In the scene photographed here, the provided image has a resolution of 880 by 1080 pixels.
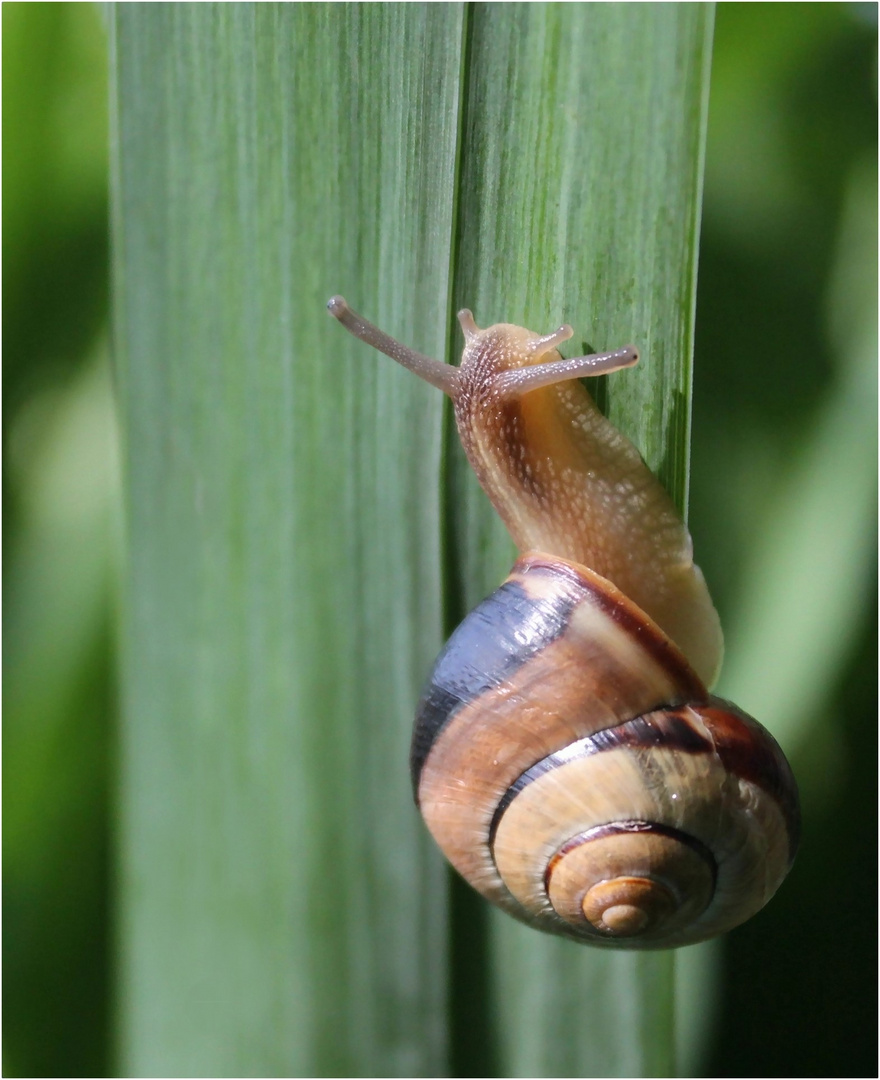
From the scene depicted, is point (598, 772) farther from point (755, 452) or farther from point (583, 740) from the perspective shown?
point (755, 452)

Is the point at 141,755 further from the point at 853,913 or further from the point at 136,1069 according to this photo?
the point at 853,913

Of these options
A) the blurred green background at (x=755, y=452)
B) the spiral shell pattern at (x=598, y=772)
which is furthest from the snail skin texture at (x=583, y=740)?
the blurred green background at (x=755, y=452)

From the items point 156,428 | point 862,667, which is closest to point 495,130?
point 156,428

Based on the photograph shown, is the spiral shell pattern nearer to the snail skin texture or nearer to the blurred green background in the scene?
the snail skin texture

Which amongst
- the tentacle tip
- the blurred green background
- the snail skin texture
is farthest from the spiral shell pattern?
the blurred green background

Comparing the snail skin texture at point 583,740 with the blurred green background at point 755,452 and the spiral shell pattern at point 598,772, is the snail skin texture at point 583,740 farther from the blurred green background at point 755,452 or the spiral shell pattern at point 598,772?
the blurred green background at point 755,452
